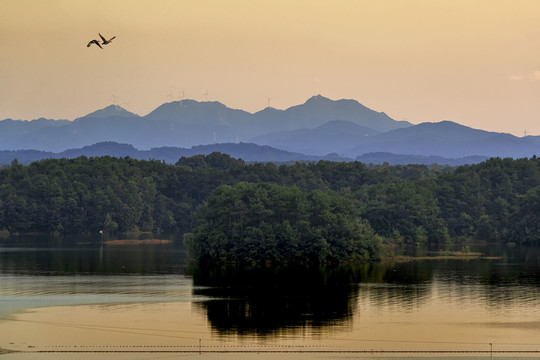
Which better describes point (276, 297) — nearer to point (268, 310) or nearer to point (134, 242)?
point (268, 310)

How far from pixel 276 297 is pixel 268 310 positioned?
8.41m

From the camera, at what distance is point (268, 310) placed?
265 ft

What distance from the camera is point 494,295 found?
91.0 metres

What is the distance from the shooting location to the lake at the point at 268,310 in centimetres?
6359

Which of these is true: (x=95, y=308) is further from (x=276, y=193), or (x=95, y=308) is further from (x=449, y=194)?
(x=449, y=194)

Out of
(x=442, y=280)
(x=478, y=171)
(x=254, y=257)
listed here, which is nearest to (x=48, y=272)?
(x=254, y=257)

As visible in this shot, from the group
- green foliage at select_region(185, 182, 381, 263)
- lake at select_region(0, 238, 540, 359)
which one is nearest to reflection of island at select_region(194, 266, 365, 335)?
lake at select_region(0, 238, 540, 359)

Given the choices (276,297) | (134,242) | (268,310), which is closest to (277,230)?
(276,297)

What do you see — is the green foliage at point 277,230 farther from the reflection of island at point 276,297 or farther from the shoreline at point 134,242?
the shoreline at point 134,242

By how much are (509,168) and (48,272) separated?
121820 mm

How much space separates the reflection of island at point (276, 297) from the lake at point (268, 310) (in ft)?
0.42

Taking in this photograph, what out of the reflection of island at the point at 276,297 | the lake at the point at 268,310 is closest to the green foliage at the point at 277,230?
the lake at the point at 268,310

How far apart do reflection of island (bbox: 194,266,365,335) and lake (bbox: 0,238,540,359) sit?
0.13 m

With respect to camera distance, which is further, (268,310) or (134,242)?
(134,242)
